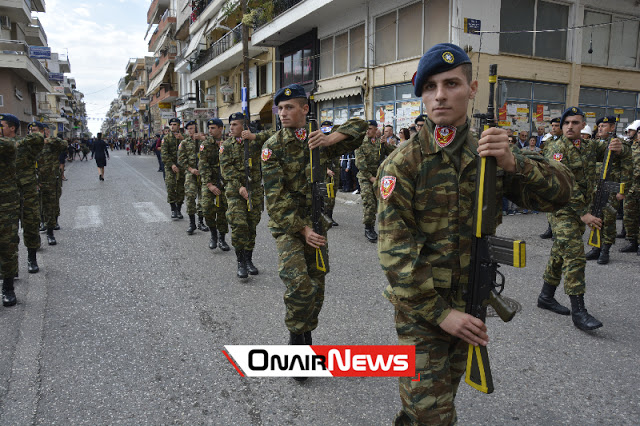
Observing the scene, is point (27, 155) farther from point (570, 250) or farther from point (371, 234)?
point (570, 250)

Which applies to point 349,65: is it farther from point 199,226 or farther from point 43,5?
point 43,5

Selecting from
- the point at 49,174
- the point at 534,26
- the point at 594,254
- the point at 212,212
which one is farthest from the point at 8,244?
the point at 534,26

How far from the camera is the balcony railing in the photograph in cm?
2655

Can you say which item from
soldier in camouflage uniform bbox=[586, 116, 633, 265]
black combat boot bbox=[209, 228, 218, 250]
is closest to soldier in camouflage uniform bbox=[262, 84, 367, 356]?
black combat boot bbox=[209, 228, 218, 250]

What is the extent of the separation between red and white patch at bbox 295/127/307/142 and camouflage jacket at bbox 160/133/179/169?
7569 millimetres

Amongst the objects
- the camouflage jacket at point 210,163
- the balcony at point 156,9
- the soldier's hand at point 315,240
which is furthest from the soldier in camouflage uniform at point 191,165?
the balcony at point 156,9

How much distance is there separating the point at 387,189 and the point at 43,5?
49.1 meters

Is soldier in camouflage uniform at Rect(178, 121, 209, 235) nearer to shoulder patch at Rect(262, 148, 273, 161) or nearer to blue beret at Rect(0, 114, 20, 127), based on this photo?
blue beret at Rect(0, 114, 20, 127)

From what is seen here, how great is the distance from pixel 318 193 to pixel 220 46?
98.3 ft

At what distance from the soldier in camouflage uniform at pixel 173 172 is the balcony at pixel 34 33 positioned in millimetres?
36597

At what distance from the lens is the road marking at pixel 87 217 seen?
9.65 m

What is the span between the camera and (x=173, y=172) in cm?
1030

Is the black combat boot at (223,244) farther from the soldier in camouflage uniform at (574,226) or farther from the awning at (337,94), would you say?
the awning at (337,94)

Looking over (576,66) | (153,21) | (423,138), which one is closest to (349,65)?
(576,66)
